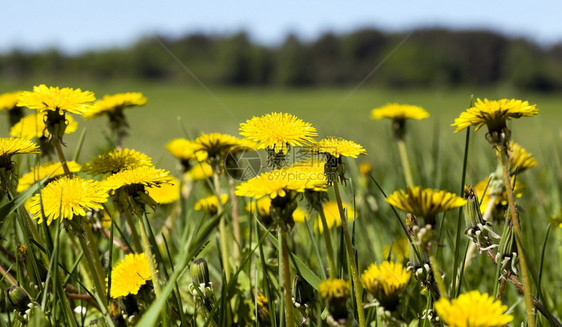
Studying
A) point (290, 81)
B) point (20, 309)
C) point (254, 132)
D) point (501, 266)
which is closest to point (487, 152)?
point (501, 266)

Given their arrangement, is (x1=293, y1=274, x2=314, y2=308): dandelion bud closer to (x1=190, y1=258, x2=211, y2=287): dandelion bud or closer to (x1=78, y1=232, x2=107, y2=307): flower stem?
(x1=190, y1=258, x2=211, y2=287): dandelion bud

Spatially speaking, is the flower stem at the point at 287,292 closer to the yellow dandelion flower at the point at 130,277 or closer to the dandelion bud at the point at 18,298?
the yellow dandelion flower at the point at 130,277

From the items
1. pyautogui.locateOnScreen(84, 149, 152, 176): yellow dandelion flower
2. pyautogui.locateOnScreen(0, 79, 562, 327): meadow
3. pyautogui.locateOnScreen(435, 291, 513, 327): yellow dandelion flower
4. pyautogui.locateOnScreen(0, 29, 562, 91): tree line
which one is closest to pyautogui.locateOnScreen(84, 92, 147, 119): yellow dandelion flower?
pyautogui.locateOnScreen(0, 79, 562, 327): meadow

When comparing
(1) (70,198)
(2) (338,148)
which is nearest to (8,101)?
(1) (70,198)

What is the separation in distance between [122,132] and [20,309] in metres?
0.56

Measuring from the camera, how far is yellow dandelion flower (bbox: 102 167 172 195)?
1.92ft

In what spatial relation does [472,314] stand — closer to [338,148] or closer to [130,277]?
[338,148]

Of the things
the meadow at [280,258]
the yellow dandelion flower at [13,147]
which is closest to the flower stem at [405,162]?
the meadow at [280,258]

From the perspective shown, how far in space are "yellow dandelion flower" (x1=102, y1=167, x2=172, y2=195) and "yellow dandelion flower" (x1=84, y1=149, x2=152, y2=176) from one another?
0.19 feet

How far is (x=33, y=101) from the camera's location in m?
0.64

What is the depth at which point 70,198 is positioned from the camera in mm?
579

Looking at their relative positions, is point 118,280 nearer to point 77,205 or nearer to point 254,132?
point 77,205

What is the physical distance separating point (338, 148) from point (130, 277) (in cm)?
34

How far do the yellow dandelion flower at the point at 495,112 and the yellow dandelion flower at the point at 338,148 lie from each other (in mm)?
134
